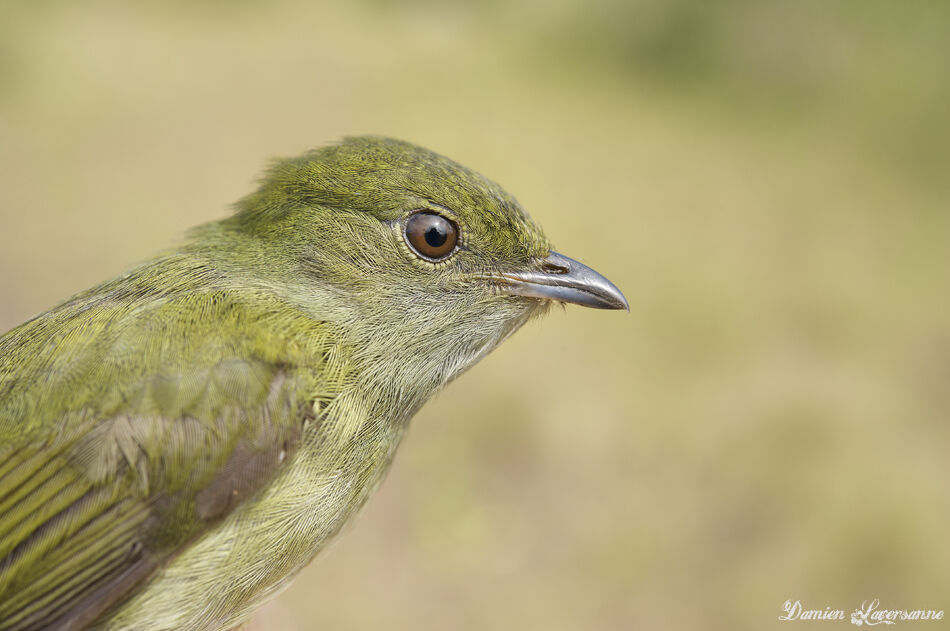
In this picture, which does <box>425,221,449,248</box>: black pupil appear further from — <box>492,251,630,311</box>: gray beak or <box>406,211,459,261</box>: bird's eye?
<box>492,251,630,311</box>: gray beak

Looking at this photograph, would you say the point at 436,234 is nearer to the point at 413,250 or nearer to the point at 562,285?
the point at 413,250

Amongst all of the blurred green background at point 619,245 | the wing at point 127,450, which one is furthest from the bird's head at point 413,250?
the blurred green background at point 619,245

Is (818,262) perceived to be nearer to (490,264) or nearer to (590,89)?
(590,89)

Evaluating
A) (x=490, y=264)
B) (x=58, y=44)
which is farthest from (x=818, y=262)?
(x=58, y=44)
